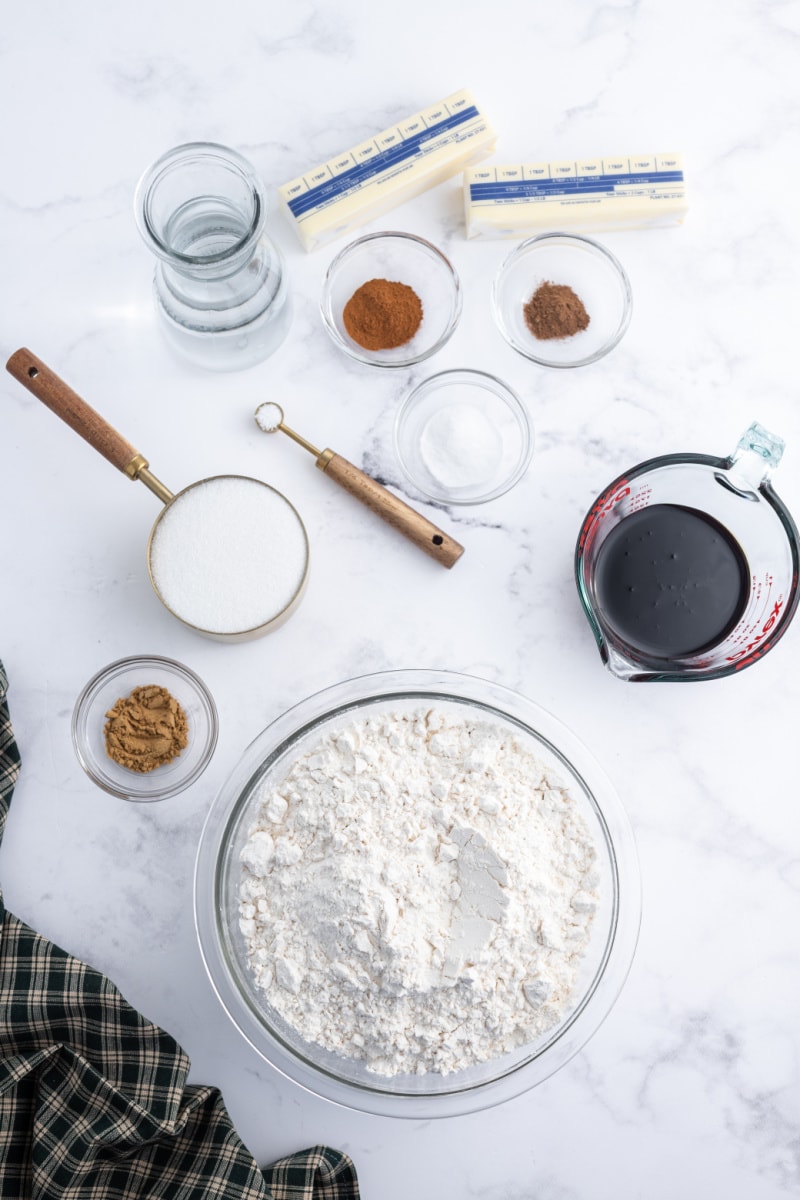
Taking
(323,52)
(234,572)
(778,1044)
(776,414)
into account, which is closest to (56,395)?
(234,572)

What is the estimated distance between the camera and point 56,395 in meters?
1.24

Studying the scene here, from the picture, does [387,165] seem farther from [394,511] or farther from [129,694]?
[129,694]

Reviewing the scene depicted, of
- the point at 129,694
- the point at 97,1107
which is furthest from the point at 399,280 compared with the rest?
the point at 97,1107

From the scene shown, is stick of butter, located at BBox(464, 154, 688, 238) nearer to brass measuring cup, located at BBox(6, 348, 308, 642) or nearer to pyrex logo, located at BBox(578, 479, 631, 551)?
pyrex logo, located at BBox(578, 479, 631, 551)

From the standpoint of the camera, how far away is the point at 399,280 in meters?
1.40

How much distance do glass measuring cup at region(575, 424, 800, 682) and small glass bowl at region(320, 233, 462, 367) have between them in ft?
1.24

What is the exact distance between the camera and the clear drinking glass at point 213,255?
3.92ft

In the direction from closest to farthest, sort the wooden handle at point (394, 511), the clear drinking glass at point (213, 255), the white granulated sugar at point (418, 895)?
the white granulated sugar at point (418, 895) < the clear drinking glass at point (213, 255) < the wooden handle at point (394, 511)

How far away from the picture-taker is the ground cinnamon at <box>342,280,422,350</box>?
4.40 feet

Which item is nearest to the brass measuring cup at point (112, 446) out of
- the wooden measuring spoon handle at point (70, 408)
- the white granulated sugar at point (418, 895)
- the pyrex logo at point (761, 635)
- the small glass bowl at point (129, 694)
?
the wooden measuring spoon handle at point (70, 408)

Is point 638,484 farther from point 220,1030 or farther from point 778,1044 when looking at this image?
point 220,1030

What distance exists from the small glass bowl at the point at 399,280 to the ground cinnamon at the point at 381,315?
Answer: 0.01 metres

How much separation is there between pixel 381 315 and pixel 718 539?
0.60m

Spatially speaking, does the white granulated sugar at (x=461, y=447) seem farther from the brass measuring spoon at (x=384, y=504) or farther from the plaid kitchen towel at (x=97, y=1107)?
the plaid kitchen towel at (x=97, y=1107)
